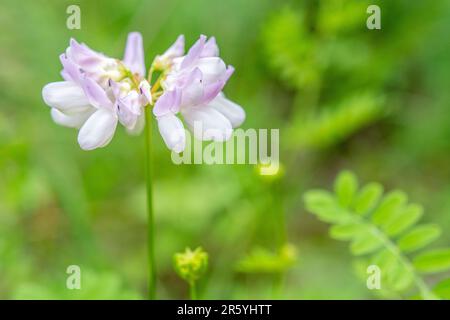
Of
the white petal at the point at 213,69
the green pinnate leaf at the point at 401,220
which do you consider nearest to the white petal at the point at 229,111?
the white petal at the point at 213,69

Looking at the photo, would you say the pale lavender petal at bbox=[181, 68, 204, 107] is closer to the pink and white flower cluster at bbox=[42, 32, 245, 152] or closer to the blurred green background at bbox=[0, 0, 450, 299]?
the pink and white flower cluster at bbox=[42, 32, 245, 152]

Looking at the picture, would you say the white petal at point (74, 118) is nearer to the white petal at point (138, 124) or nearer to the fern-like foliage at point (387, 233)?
the white petal at point (138, 124)

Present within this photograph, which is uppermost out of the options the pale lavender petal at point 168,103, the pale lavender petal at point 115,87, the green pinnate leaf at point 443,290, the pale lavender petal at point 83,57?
the pale lavender petal at point 83,57

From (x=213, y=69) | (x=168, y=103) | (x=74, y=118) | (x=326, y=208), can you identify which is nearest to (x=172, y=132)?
(x=168, y=103)

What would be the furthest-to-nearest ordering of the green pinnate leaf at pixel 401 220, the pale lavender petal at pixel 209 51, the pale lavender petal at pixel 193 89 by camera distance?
the green pinnate leaf at pixel 401 220
the pale lavender petal at pixel 209 51
the pale lavender petal at pixel 193 89

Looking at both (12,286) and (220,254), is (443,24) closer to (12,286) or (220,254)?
(220,254)

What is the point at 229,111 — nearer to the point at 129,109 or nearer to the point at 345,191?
the point at 129,109

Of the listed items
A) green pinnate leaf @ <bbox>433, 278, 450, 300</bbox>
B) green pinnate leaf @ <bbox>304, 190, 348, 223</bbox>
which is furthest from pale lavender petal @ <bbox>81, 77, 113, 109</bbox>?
green pinnate leaf @ <bbox>433, 278, 450, 300</bbox>
